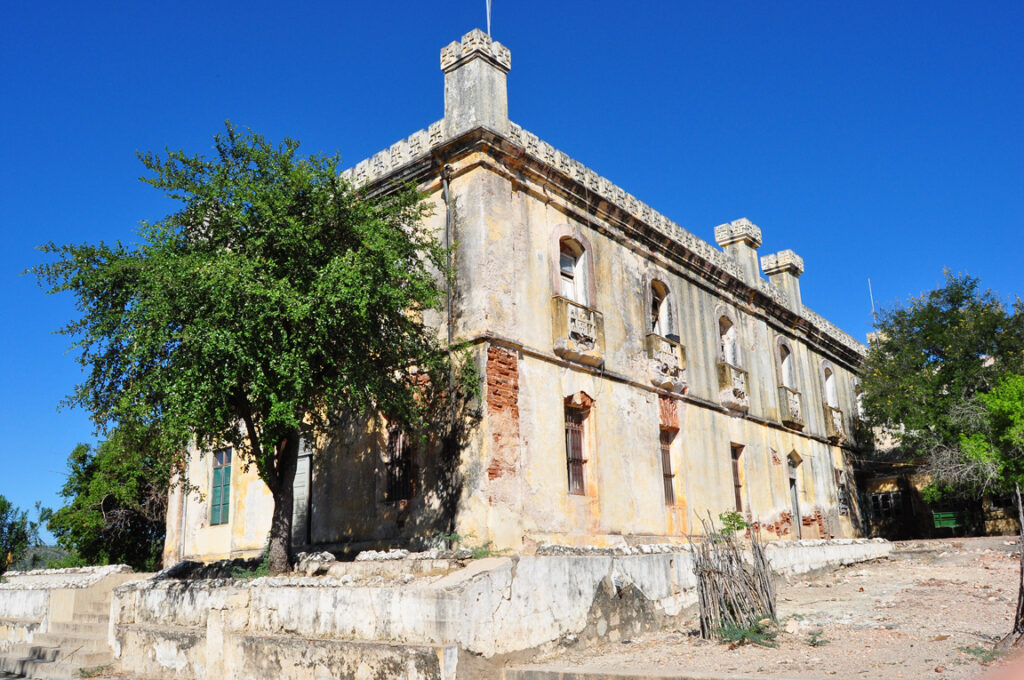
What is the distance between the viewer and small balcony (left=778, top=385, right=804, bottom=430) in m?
22.1

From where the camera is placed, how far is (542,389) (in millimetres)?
13938

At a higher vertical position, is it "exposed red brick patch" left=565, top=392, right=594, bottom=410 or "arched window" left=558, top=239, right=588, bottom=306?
"arched window" left=558, top=239, right=588, bottom=306

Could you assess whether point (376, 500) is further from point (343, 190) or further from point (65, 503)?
point (65, 503)

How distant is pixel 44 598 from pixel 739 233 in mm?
19023

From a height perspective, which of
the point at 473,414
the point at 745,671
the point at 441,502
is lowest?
the point at 745,671

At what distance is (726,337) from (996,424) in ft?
24.3

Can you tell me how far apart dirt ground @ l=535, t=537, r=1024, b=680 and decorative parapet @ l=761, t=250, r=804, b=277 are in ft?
41.0

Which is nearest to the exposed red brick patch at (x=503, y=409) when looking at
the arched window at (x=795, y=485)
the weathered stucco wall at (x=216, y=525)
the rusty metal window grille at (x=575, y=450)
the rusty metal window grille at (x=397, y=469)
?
the rusty metal window grille at (x=575, y=450)

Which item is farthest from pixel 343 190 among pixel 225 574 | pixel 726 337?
pixel 726 337

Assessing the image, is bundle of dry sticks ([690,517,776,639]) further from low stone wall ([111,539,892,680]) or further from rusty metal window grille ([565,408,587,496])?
rusty metal window grille ([565,408,587,496])

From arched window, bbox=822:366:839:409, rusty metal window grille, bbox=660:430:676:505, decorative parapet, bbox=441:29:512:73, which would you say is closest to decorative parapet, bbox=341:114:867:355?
decorative parapet, bbox=441:29:512:73

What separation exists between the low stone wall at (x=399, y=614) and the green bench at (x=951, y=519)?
18.6 metres

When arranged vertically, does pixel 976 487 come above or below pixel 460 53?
below

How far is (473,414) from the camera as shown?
12797mm
